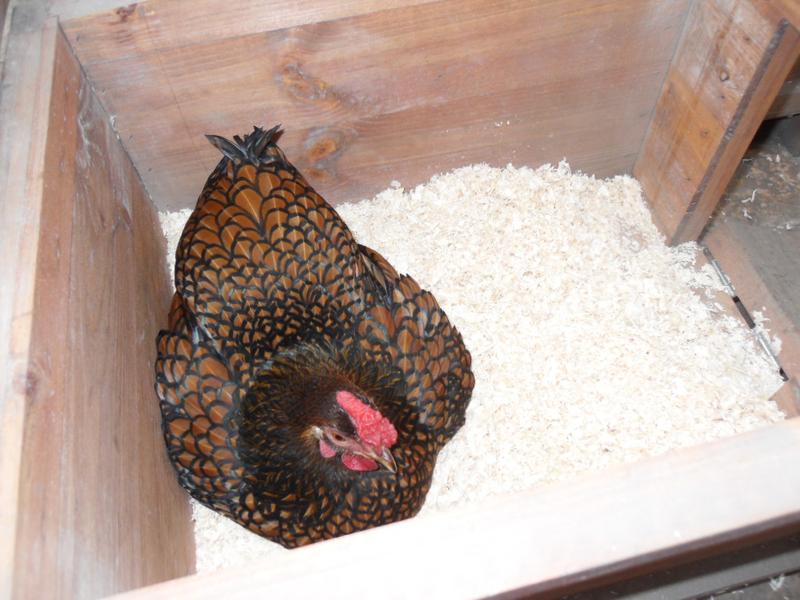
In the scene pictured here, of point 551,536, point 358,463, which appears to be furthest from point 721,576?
point 551,536

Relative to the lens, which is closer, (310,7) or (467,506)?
(467,506)

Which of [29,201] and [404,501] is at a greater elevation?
[29,201]

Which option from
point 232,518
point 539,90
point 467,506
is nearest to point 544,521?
point 467,506

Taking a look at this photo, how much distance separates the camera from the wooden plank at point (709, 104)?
1.36 metres

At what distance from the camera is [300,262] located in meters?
1.41

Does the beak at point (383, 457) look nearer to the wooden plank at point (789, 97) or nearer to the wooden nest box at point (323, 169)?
the wooden nest box at point (323, 169)

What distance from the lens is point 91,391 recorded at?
1.09 metres

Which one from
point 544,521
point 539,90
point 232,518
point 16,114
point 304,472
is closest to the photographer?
point 544,521

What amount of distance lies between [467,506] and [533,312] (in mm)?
980

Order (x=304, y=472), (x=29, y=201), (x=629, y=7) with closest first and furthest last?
(x=29, y=201)
(x=304, y=472)
(x=629, y=7)

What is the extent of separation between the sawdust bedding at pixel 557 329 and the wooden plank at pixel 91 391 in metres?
0.26

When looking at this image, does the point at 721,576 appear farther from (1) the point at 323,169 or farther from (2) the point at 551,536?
(1) the point at 323,169

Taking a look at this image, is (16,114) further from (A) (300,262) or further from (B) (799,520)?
(B) (799,520)

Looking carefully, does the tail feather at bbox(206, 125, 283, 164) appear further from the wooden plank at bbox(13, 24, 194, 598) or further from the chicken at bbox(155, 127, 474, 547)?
the wooden plank at bbox(13, 24, 194, 598)
